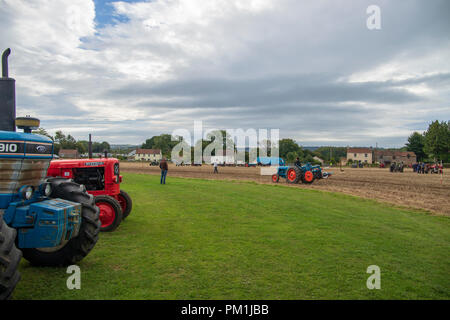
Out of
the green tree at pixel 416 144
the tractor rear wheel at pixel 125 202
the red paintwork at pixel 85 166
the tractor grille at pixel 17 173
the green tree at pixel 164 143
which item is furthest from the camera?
→ the green tree at pixel 164 143

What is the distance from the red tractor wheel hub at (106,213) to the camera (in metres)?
7.70

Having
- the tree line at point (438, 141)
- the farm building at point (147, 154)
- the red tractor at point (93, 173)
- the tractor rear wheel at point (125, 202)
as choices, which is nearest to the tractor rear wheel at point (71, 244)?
the red tractor at point (93, 173)

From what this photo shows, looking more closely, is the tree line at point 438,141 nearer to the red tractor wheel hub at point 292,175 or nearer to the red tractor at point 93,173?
the red tractor wheel hub at point 292,175

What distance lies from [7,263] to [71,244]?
1616 millimetres

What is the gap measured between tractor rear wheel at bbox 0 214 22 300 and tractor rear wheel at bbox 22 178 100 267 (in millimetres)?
1406

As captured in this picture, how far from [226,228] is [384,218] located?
5.09m

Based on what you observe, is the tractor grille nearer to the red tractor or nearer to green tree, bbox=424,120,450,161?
the red tractor

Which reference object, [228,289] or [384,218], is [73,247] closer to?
[228,289]

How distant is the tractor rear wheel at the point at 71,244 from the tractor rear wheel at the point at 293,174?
1916 cm

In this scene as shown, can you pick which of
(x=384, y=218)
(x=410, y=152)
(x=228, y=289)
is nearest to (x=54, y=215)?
(x=228, y=289)

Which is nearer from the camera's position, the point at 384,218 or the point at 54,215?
the point at 54,215

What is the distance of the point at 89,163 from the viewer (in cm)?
842

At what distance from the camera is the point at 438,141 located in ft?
237
